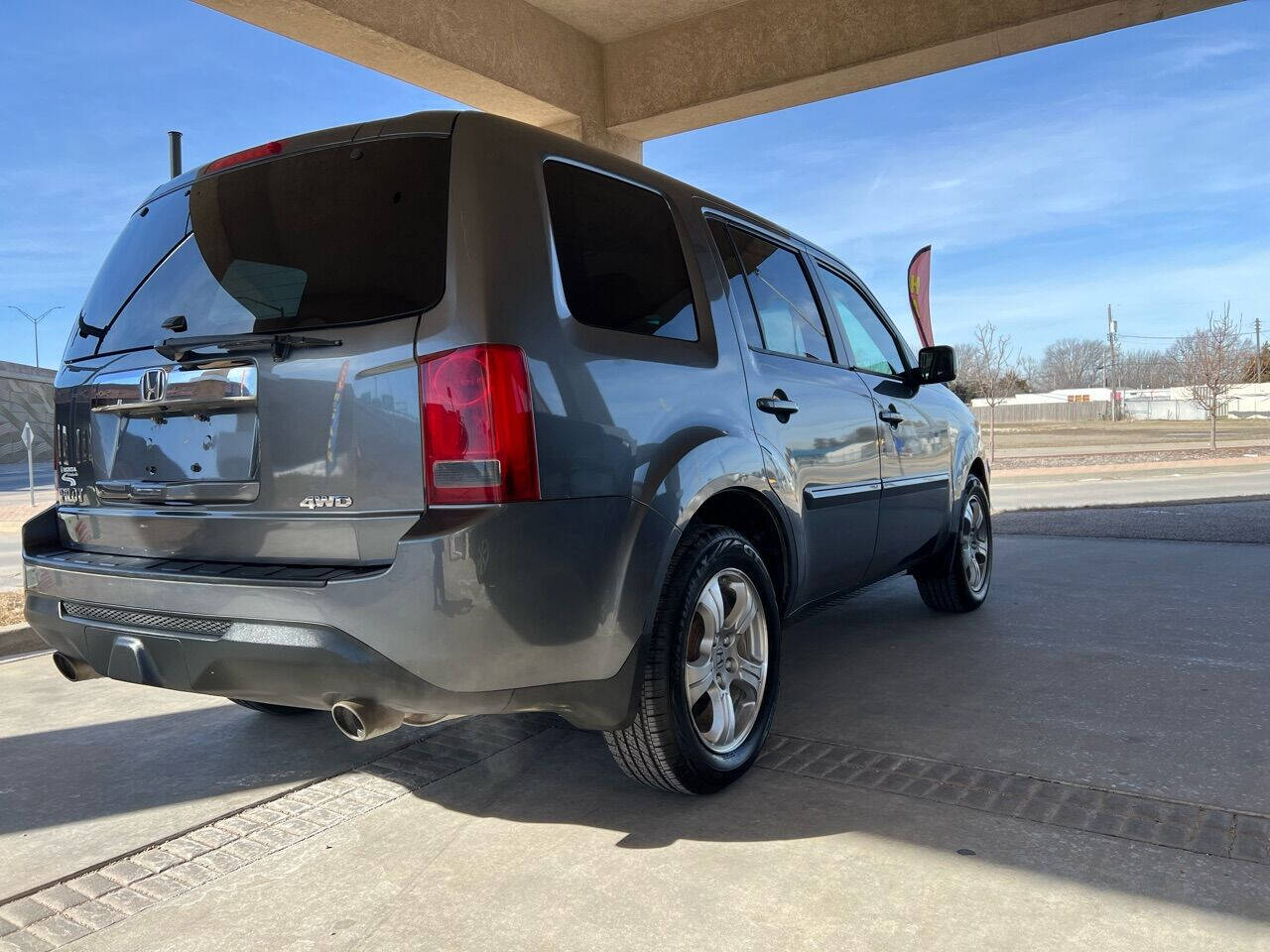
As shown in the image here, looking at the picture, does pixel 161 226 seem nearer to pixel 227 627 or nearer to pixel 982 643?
pixel 227 627

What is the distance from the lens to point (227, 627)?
248 cm

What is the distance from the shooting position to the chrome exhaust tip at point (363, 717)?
2.41 m

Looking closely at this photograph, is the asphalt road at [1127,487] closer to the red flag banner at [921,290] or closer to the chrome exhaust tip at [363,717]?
the red flag banner at [921,290]

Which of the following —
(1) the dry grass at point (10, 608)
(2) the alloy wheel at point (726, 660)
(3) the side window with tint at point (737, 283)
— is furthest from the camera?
(1) the dry grass at point (10, 608)

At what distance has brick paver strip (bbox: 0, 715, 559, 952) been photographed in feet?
7.94

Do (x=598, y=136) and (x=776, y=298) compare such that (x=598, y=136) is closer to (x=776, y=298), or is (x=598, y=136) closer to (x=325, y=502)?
(x=776, y=298)

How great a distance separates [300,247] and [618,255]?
35.1 inches

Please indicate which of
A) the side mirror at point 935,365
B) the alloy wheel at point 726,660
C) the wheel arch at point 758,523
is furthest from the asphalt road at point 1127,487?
the alloy wheel at point 726,660

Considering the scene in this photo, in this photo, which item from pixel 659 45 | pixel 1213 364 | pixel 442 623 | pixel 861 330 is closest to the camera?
pixel 442 623

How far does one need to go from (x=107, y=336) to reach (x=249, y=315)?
0.69m

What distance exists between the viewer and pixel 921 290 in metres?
17.0

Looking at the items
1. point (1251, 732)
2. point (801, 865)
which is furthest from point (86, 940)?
point (1251, 732)

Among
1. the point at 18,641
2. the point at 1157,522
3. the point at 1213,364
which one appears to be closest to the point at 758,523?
the point at 18,641

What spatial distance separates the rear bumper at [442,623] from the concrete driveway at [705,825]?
493mm
